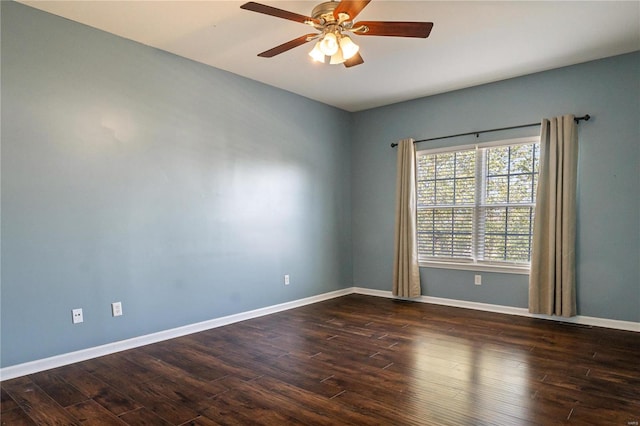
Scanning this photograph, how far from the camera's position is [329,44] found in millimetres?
2445

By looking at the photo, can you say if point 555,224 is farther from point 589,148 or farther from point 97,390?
point 97,390

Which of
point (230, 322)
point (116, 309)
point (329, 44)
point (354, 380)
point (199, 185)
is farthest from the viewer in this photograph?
point (230, 322)

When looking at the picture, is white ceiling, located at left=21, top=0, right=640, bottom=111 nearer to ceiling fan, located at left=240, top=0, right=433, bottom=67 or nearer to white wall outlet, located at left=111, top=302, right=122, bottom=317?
ceiling fan, located at left=240, top=0, right=433, bottom=67

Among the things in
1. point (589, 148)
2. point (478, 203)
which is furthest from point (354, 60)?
point (589, 148)

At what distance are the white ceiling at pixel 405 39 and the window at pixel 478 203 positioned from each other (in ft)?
2.95

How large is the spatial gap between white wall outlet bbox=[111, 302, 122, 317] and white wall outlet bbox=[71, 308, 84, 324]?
9.2 inches

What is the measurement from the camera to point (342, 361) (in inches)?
117

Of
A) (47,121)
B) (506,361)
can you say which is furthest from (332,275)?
(47,121)

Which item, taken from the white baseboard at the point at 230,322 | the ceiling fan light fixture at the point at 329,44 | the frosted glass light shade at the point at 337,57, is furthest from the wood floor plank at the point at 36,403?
the frosted glass light shade at the point at 337,57

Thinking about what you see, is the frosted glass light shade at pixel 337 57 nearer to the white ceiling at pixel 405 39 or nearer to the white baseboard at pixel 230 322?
the white ceiling at pixel 405 39

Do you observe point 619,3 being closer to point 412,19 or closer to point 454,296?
point 412,19

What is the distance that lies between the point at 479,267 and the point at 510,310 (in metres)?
0.58

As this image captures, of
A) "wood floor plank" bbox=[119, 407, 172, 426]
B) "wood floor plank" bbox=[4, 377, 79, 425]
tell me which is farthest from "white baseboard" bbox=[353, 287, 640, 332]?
"wood floor plank" bbox=[4, 377, 79, 425]

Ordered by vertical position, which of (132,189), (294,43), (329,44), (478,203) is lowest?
(478,203)
